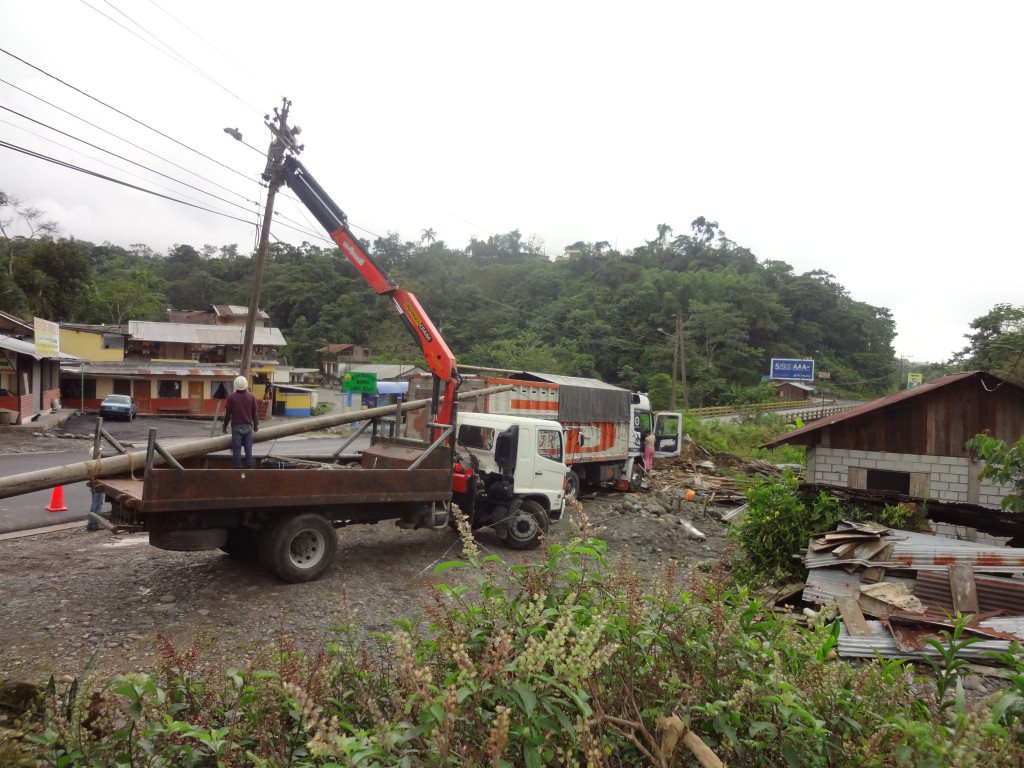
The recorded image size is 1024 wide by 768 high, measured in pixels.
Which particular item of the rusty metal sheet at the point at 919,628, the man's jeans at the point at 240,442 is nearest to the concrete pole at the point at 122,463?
the man's jeans at the point at 240,442

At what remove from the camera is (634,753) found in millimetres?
2199

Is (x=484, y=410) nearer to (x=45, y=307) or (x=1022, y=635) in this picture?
(x=1022, y=635)

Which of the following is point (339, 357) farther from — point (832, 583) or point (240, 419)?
point (832, 583)

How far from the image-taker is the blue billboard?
45.4 metres

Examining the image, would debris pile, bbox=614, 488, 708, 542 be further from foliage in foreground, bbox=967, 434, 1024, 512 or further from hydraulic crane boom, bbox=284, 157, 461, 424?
foliage in foreground, bbox=967, 434, 1024, 512

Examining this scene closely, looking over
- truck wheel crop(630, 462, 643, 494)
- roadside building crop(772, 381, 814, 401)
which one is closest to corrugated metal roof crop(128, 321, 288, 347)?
truck wheel crop(630, 462, 643, 494)

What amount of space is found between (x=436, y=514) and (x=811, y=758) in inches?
303

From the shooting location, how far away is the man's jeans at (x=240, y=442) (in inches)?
354

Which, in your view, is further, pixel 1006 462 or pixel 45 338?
pixel 45 338

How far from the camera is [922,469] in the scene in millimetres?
11773

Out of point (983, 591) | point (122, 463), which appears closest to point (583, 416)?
point (983, 591)

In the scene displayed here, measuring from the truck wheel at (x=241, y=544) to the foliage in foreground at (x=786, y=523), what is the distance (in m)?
6.72

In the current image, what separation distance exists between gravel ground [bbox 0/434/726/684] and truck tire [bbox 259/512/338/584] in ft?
0.63

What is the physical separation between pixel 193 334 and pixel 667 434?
30543 mm
